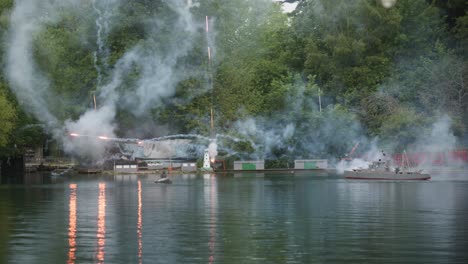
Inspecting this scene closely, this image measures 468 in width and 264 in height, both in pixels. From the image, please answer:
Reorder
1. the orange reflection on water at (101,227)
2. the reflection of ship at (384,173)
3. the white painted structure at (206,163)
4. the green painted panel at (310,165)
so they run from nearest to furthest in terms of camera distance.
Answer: the orange reflection on water at (101,227) → the reflection of ship at (384,173) → the white painted structure at (206,163) → the green painted panel at (310,165)

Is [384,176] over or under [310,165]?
under

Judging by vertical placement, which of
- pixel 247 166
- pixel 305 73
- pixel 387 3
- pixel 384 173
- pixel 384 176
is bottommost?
pixel 384 176

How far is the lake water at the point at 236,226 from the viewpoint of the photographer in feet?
106

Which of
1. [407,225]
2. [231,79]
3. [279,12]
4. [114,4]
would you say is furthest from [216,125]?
[407,225]

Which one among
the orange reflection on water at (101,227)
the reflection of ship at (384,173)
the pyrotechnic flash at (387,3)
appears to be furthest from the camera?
the pyrotechnic flash at (387,3)

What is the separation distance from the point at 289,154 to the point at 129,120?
68.7ft

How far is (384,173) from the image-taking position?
88.0m

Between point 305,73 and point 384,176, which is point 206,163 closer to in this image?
point 305,73

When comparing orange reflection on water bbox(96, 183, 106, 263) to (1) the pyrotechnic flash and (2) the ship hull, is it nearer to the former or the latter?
(2) the ship hull

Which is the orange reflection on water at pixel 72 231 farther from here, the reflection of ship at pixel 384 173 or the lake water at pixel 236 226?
the reflection of ship at pixel 384 173

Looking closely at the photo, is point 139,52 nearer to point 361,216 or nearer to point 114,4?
point 114,4

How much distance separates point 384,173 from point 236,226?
158 ft

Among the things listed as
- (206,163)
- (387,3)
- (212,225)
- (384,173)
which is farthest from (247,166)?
(212,225)

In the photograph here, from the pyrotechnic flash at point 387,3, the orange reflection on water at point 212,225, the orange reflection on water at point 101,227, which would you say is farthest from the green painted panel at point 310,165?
the orange reflection on water at point 101,227
